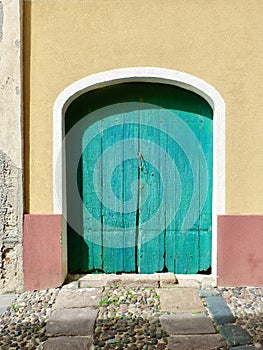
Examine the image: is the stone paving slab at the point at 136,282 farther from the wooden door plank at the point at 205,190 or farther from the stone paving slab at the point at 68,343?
the stone paving slab at the point at 68,343

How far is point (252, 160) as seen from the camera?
362 cm

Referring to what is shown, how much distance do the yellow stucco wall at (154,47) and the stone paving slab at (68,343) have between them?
6.05ft

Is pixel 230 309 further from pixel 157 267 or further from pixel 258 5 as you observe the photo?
pixel 258 5

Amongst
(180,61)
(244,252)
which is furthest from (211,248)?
(180,61)

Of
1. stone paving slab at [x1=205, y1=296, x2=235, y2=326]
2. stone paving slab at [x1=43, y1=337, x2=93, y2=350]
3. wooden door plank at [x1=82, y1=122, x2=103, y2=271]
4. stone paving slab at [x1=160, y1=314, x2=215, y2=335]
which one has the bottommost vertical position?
stone paving slab at [x1=43, y1=337, x2=93, y2=350]

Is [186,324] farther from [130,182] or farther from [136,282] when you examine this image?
[130,182]

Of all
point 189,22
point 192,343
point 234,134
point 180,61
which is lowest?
point 192,343

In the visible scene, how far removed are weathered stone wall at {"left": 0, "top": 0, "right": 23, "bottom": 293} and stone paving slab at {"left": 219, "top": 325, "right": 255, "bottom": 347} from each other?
6.58ft

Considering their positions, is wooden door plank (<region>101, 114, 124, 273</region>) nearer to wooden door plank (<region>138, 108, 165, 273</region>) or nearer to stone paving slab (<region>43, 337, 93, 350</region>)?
wooden door plank (<region>138, 108, 165, 273</region>)

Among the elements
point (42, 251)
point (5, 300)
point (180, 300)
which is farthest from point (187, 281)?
point (5, 300)

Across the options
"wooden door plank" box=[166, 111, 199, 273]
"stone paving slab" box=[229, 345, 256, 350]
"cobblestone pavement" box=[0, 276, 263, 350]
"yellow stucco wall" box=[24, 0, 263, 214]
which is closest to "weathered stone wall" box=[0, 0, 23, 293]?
"yellow stucco wall" box=[24, 0, 263, 214]

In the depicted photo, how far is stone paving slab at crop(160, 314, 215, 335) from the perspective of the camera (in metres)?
2.83

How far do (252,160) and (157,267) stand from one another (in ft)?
4.87

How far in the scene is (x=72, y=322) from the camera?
298cm
